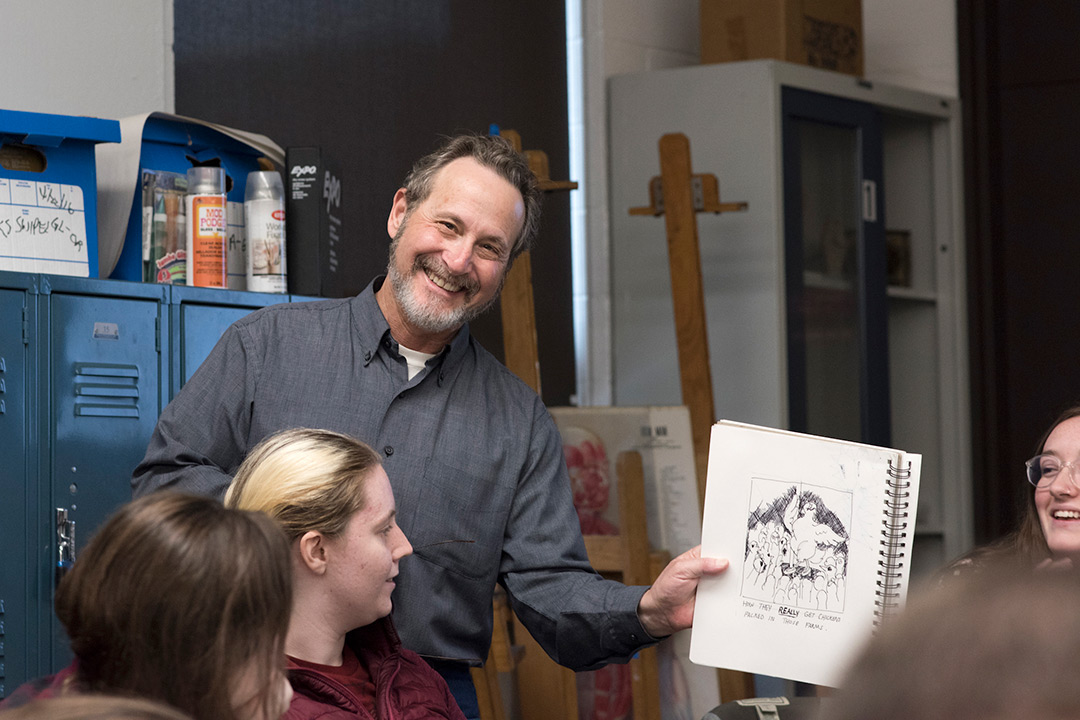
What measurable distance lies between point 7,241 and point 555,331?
6.08 ft

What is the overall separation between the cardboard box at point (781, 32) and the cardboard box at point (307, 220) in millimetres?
1684

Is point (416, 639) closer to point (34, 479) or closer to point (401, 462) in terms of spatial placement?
point (401, 462)

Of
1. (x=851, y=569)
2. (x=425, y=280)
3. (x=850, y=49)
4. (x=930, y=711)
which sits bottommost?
(x=851, y=569)

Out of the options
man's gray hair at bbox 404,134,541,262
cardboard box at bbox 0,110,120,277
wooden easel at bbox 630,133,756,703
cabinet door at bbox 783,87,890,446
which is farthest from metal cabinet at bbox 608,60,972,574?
cardboard box at bbox 0,110,120,277

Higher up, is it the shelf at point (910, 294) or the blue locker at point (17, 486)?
the shelf at point (910, 294)

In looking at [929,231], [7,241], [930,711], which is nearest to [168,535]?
[930,711]

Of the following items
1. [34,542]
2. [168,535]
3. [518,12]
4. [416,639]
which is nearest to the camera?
[168,535]

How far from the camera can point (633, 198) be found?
12.0 ft

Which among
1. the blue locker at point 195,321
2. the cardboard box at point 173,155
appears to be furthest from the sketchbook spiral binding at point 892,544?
the cardboard box at point 173,155

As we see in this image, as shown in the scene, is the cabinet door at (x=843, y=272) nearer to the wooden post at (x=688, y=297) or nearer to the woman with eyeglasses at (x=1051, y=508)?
the wooden post at (x=688, y=297)

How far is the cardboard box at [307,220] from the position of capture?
2301 mm

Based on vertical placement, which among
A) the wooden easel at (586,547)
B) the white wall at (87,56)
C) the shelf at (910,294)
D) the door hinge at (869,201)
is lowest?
the wooden easel at (586,547)

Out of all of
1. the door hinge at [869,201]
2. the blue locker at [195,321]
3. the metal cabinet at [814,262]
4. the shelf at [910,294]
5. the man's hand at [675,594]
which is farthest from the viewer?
the shelf at [910,294]

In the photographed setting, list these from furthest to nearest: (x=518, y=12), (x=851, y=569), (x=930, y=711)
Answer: (x=518, y=12) < (x=851, y=569) < (x=930, y=711)
